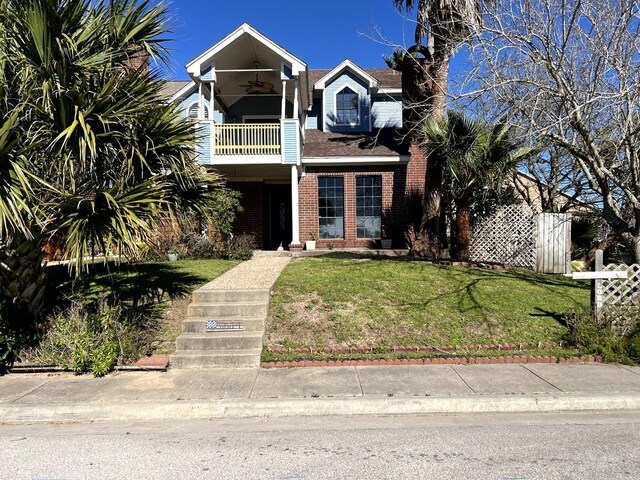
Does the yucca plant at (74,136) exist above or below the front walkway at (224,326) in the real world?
above

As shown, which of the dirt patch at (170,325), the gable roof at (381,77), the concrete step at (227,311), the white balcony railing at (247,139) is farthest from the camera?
the gable roof at (381,77)

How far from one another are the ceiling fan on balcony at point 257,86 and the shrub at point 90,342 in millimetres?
11284

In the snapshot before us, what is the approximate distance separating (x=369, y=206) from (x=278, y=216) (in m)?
4.07

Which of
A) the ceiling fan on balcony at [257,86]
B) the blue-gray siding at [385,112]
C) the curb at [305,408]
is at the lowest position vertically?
the curb at [305,408]

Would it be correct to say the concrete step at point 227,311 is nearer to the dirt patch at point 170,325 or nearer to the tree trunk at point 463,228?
the dirt patch at point 170,325

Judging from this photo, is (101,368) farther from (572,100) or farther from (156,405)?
(572,100)

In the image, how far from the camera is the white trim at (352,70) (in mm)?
17594

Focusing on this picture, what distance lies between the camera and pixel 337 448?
3.94 m

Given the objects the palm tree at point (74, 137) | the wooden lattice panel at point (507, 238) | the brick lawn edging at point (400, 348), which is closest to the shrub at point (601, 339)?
the brick lawn edging at point (400, 348)

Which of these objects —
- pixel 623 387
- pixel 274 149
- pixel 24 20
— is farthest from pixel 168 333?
pixel 274 149

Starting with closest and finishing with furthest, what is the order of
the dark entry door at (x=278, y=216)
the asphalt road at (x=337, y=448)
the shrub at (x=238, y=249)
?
the asphalt road at (x=337, y=448), the shrub at (x=238, y=249), the dark entry door at (x=278, y=216)

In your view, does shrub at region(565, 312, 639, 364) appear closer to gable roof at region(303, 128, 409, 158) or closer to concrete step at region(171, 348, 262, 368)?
concrete step at region(171, 348, 262, 368)

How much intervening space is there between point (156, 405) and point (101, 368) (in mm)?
Result: 1441

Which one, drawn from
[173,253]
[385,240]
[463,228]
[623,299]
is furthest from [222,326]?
[385,240]
